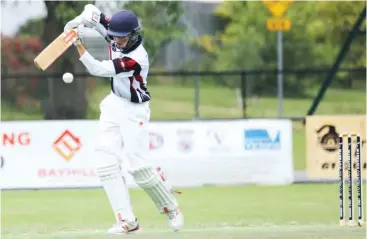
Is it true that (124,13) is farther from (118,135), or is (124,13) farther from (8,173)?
(8,173)

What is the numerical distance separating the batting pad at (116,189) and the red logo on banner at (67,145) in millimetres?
6481

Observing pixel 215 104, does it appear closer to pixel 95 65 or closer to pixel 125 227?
pixel 125 227

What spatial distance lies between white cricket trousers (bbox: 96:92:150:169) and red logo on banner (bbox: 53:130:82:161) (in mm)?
6521

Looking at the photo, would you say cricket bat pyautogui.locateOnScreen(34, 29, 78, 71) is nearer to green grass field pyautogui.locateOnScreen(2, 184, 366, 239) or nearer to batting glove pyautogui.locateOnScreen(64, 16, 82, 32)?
batting glove pyautogui.locateOnScreen(64, 16, 82, 32)

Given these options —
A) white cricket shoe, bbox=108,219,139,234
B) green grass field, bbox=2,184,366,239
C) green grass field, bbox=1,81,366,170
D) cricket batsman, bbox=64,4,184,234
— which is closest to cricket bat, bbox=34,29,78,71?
cricket batsman, bbox=64,4,184,234

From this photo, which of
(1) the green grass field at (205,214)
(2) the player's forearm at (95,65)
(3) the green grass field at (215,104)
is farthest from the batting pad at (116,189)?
(3) the green grass field at (215,104)

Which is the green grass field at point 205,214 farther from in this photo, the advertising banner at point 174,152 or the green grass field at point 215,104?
the green grass field at point 215,104

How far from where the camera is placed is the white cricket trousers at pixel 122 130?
951 cm

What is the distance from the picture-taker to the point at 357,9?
28984 millimetres

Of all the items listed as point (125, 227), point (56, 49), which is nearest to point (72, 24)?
point (56, 49)

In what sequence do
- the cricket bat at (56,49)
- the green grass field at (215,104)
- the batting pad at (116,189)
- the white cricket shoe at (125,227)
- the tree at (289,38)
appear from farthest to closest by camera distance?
the tree at (289,38) < the green grass field at (215,104) < the white cricket shoe at (125,227) < the batting pad at (116,189) < the cricket bat at (56,49)

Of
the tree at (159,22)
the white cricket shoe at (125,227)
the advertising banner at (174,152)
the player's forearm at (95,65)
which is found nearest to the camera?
the player's forearm at (95,65)

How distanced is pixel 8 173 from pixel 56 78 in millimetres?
6334

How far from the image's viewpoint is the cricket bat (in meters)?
9.33
